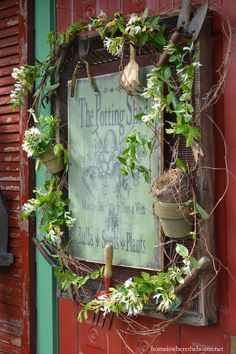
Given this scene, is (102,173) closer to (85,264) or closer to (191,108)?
(85,264)

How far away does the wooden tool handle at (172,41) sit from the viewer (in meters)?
2.65

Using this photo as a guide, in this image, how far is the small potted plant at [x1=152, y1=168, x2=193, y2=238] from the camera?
8.56 ft

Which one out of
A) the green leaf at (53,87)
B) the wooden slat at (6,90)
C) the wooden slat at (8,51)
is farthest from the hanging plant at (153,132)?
the wooden slat at (6,90)

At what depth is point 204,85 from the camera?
2.66 metres

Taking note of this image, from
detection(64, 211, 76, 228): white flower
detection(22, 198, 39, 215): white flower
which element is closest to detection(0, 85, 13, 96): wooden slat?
detection(22, 198, 39, 215): white flower

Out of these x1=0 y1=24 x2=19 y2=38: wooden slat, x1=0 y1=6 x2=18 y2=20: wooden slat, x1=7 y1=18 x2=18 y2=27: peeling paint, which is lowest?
x1=0 y1=24 x2=19 y2=38: wooden slat

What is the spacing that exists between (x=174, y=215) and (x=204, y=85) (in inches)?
23.0

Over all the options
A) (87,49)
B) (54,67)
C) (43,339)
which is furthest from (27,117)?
(43,339)

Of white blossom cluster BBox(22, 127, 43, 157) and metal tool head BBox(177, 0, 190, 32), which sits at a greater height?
metal tool head BBox(177, 0, 190, 32)

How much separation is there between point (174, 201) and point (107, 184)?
56 cm

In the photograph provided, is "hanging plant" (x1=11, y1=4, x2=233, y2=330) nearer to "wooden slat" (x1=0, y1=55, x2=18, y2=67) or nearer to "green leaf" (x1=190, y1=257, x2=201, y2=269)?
"green leaf" (x1=190, y1=257, x2=201, y2=269)

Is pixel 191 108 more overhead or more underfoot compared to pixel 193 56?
more underfoot

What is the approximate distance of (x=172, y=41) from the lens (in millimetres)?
2670

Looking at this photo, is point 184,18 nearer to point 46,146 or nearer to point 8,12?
point 46,146
